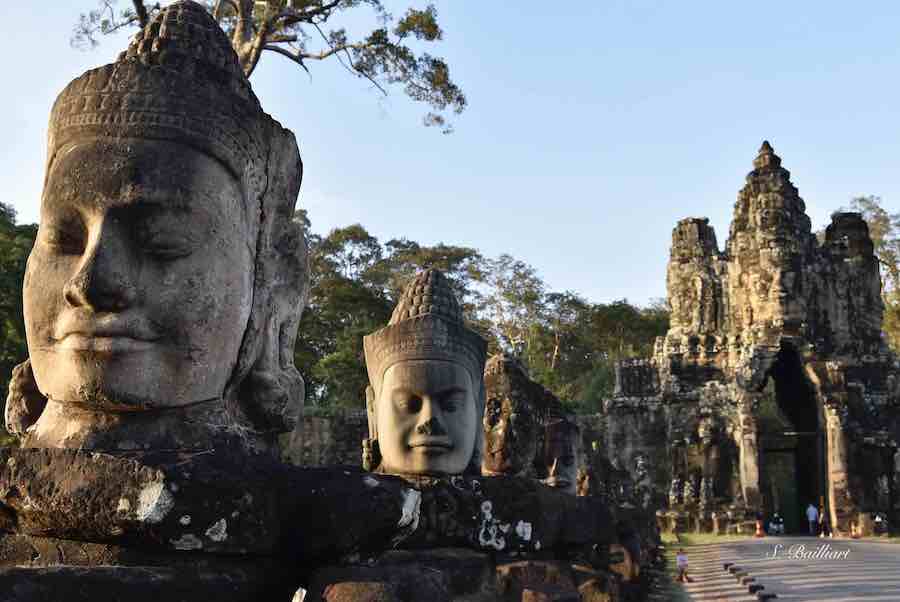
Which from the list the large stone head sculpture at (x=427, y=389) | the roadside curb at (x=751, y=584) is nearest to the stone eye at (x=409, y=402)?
the large stone head sculpture at (x=427, y=389)

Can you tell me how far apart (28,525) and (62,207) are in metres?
0.77

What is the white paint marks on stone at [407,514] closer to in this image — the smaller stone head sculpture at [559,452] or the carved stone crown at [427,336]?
the carved stone crown at [427,336]

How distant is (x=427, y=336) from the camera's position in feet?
15.3

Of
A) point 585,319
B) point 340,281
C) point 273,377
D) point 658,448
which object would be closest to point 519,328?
point 585,319

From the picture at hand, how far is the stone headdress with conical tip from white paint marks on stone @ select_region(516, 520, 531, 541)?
102 cm

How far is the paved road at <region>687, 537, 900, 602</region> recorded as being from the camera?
26.5 ft

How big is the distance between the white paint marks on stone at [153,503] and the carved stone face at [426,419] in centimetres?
275

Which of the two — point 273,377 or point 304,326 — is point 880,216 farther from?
point 273,377

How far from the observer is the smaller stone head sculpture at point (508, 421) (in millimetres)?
5762

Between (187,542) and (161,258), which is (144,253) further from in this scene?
(187,542)

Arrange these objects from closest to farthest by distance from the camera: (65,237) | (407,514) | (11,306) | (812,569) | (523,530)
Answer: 1. (407,514)
2. (65,237)
3. (523,530)
4. (812,569)
5. (11,306)

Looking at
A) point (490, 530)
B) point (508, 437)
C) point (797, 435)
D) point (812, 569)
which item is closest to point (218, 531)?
point (490, 530)

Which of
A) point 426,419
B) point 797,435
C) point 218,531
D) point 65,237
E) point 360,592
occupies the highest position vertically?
point 797,435

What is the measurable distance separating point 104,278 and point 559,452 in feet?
18.5
